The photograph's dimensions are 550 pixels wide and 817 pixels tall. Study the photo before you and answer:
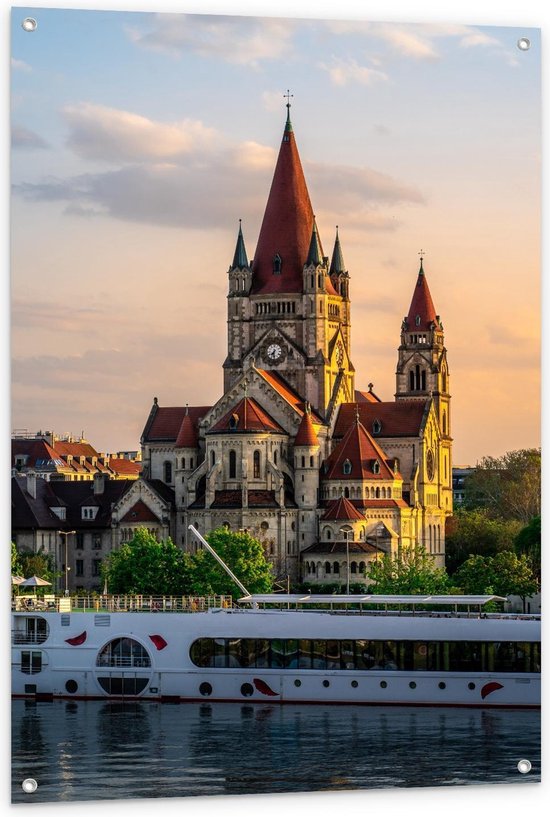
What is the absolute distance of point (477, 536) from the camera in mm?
71062

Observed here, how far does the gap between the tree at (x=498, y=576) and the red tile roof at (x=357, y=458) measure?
1235 centimetres

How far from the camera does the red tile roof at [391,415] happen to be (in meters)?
76.0

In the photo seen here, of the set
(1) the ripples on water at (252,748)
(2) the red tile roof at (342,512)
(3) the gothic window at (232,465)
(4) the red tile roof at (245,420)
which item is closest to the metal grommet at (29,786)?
(1) the ripples on water at (252,748)

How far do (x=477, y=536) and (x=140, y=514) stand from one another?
40.0ft

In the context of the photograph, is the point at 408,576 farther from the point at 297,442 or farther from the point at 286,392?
the point at 286,392

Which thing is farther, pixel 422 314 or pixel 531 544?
pixel 422 314

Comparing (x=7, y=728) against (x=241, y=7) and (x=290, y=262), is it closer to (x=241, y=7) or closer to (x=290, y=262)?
(x=241, y=7)

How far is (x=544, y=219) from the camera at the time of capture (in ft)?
87.5

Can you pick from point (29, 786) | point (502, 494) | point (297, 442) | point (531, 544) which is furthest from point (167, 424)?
point (29, 786)

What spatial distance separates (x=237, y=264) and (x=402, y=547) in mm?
13053

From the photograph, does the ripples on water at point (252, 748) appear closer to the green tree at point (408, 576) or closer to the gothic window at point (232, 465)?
the green tree at point (408, 576)

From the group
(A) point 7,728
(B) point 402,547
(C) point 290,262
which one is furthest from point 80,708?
(C) point 290,262

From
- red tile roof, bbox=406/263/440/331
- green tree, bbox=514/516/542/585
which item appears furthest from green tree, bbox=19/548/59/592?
red tile roof, bbox=406/263/440/331

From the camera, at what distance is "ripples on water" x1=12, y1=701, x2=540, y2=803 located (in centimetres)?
2508
